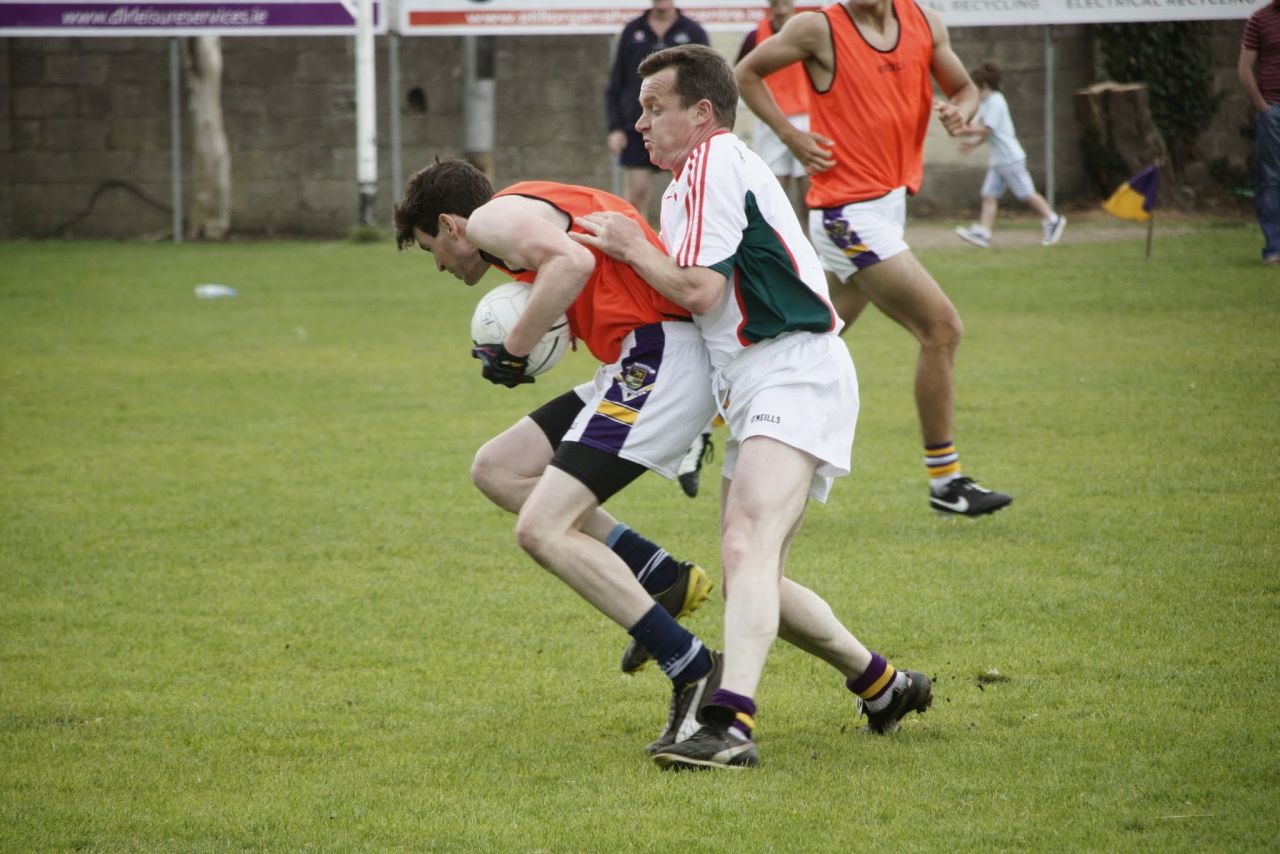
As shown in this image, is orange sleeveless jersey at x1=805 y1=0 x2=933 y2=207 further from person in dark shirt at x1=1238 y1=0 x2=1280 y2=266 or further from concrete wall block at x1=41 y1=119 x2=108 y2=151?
concrete wall block at x1=41 y1=119 x2=108 y2=151

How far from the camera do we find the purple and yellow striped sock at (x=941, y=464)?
281 inches

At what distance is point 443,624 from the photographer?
19.3 ft

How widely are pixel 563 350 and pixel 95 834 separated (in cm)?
194

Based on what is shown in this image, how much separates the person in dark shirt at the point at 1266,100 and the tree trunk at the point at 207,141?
12.8 m

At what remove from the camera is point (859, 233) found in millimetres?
7316

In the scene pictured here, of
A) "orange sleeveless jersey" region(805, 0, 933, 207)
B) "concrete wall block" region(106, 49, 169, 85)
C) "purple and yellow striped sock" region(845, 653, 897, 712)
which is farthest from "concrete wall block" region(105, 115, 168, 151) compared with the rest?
"purple and yellow striped sock" region(845, 653, 897, 712)

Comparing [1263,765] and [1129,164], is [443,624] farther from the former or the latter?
[1129,164]

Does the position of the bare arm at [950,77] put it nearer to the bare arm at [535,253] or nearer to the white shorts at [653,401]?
the white shorts at [653,401]

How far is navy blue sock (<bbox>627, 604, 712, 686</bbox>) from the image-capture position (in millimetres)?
4500

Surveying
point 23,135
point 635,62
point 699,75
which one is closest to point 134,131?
point 23,135

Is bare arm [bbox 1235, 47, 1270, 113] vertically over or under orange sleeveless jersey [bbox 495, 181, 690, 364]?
over

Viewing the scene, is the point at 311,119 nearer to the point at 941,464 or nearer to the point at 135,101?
the point at 135,101

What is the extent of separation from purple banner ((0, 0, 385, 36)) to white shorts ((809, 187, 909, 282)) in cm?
1354

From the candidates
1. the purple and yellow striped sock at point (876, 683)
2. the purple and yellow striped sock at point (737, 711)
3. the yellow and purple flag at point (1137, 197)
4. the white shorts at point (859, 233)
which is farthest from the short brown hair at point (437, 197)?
the yellow and purple flag at point (1137, 197)
